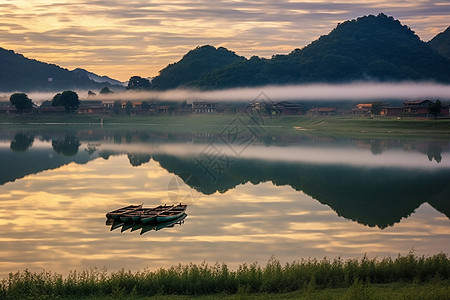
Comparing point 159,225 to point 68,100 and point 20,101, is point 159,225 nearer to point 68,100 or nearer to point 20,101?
point 68,100

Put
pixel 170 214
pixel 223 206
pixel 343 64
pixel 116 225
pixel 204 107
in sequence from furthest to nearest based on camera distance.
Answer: pixel 343 64 → pixel 204 107 → pixel 223 206 → pixel 170 214 → pixel 116 225

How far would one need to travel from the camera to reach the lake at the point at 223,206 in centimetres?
1988

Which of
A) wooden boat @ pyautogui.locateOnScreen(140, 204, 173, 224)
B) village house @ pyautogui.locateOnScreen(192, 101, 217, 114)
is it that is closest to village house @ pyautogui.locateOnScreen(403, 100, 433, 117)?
village house @ pyautogui.locateOnScreen(192, 101, 217, 114)

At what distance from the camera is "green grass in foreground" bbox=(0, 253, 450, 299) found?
1388 cm

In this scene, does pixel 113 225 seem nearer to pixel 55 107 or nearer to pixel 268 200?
pixel 268 200

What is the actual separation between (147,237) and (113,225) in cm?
232

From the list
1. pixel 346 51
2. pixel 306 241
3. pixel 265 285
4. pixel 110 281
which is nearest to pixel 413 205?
pixel 306 241

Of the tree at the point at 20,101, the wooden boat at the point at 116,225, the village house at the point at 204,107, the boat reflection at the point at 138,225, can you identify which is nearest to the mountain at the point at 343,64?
the village house at the point at 204,107

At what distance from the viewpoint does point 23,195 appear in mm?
30969

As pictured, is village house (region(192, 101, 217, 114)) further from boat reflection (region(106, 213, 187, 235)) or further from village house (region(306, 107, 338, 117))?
boat reflection (region(106, 213, 187, 235))

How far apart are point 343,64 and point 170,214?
151 meters

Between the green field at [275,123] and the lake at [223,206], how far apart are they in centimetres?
2662

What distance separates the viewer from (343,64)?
554 ft

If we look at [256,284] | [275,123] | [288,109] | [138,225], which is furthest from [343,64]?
[256,284]
